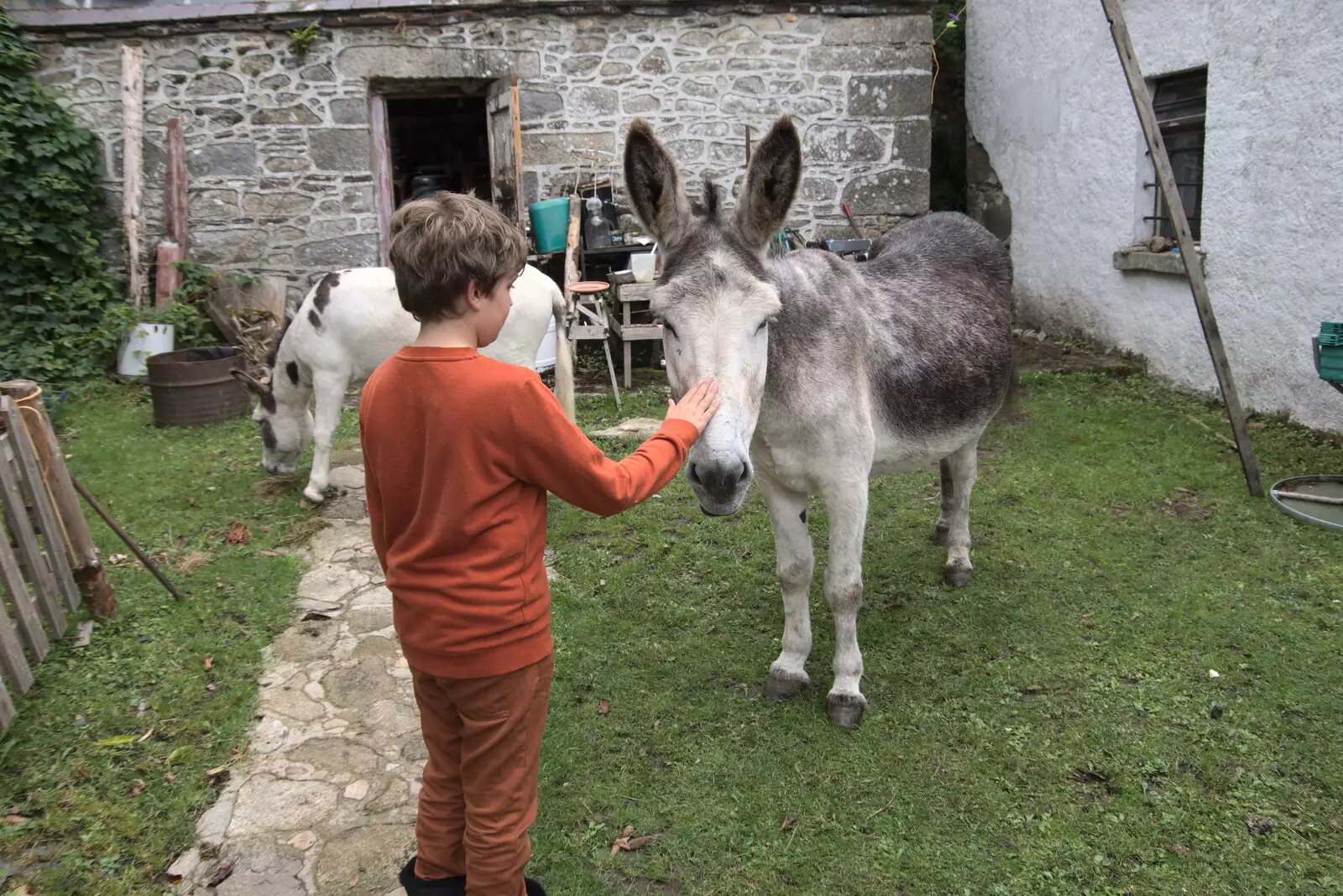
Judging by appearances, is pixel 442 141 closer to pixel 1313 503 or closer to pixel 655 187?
pixel 655 187

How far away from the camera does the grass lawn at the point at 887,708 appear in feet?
8.75

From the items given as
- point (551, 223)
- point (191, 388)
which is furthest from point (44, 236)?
point (551, 223)

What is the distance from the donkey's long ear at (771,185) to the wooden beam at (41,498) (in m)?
3.07

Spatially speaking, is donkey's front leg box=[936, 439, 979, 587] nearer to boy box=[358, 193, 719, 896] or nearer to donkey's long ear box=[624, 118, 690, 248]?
donkey's long ear box=[624, 118, 690, 248]

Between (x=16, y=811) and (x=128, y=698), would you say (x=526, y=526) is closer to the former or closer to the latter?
(x=16, y=811)

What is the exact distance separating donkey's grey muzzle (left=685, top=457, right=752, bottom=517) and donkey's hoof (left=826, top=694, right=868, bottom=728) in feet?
4.42

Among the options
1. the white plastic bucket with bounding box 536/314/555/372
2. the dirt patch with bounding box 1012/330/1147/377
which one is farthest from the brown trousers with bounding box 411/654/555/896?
the dirt patch with bounding box 1012/330/1147/377

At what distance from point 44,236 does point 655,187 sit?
896 cm

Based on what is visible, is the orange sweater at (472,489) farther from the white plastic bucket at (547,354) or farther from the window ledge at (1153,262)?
the window ledge at (1153,262)

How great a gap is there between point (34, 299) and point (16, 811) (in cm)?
789

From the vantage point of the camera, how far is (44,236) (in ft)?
29.0

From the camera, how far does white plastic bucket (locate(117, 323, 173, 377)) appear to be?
869cm

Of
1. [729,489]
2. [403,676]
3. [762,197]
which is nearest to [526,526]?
[729,489]

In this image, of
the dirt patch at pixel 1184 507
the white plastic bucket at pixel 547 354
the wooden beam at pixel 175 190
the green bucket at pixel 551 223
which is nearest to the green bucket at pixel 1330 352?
the dirt patch at pixel 1184 507
